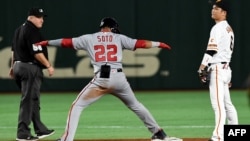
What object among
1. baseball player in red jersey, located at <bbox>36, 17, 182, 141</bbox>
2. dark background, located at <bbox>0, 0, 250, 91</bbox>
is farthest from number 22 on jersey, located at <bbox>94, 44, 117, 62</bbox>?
dark background, located at <bbox>0, 0, 250, 91</bbox>

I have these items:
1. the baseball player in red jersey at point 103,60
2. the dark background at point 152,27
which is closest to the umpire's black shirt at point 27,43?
the baseball player in red jersey at point 103,60

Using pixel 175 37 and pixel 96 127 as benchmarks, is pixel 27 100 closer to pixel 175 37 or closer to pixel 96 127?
pixel 96 127

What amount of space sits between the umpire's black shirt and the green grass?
1.30m

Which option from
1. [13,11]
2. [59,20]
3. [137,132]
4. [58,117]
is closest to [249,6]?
[59,20]

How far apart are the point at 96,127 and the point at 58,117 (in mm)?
1852

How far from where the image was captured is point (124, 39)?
402 inches

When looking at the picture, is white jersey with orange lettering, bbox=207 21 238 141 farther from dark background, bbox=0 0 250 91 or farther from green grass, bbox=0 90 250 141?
dark background, bbox=0 0 250 91

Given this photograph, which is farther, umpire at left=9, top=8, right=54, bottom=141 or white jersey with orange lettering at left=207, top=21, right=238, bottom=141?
umpire at left=9, top=8, right=54, bottom=141

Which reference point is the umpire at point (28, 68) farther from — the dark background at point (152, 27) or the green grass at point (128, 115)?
the dark background at point (152, 27)

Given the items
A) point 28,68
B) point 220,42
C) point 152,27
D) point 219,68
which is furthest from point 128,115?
point 152,27

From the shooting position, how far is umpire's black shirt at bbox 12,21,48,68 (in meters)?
11.2

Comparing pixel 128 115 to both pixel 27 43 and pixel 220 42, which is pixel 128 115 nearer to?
pixel 27 43

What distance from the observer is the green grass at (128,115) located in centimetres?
1206

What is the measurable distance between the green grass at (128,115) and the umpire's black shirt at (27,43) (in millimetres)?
1300
